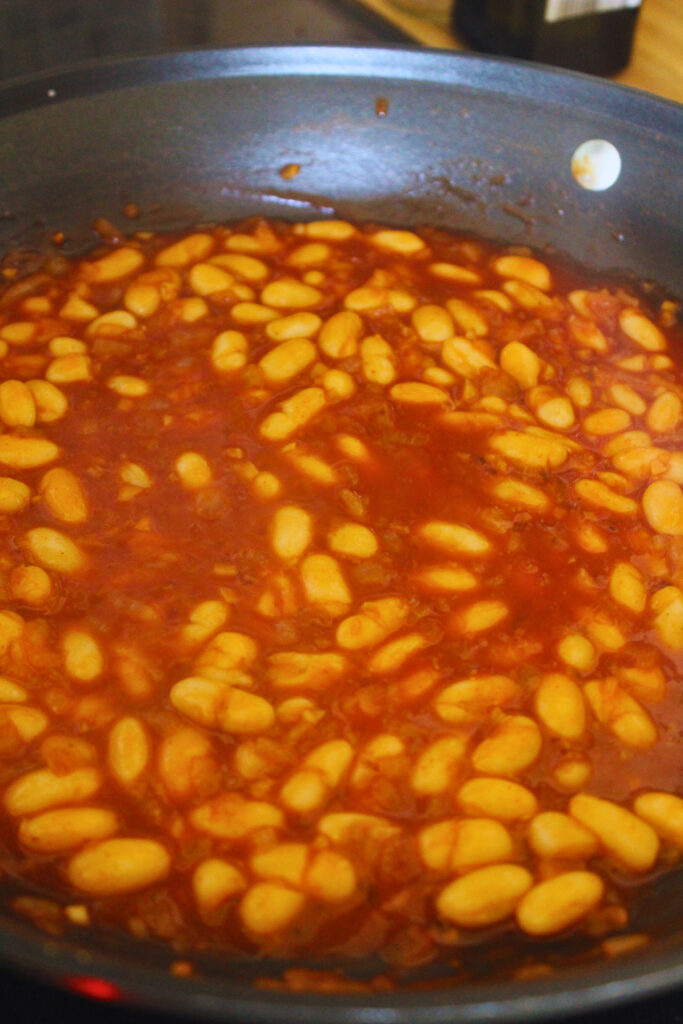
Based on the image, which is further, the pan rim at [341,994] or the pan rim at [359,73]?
the pan rim at [359,73]

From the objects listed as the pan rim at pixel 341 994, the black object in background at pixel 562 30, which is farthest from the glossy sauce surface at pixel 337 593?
the black object in background at pixel 562 30

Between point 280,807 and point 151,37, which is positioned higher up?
point 151,37

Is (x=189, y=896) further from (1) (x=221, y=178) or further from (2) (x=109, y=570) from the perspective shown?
(1) (x=221, y=178)

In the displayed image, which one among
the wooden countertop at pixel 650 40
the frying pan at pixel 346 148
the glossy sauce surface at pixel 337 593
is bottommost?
the glossy sauce surface at pixel 337 593

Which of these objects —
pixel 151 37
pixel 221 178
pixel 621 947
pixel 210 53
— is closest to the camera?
pixel 621 947

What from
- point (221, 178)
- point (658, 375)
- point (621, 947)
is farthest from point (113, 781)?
point (221, 178)

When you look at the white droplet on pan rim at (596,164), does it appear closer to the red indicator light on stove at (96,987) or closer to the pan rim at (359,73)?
the pan rim at (359,73)

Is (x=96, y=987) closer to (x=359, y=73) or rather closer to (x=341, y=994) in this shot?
(x=341, y=994)

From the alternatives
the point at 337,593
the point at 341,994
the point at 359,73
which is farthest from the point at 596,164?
the point at 341,994
